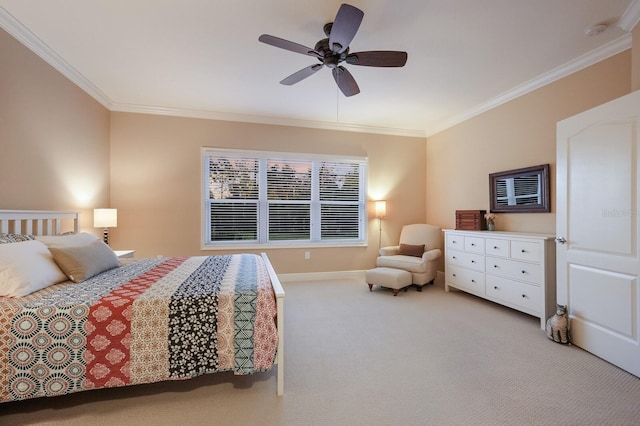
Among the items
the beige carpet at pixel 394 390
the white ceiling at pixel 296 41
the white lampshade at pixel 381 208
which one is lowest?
the beige carpet at pixel 394 390

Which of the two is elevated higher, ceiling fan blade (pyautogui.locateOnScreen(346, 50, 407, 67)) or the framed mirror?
ceiling fan blade (pyautogui.locateOnScreen(346, 50, 407, 67))

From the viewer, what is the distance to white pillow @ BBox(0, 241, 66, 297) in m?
1.73

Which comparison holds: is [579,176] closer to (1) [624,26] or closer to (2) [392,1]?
(1) [624,26]

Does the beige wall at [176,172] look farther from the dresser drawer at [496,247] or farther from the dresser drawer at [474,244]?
the dresser drawer at [496,247]

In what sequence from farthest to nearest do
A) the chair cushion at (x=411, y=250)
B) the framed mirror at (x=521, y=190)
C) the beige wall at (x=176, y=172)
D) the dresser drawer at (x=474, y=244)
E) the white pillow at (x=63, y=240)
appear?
1. the chair cushion at (x=411, y=250)
2. the beige wall at (x=176, y=172)
3. the dresser drawer at (x=474, y=244)
4. the framed mirror at (x=521, y=190)
5. the white pillow at (x=63, y=240)

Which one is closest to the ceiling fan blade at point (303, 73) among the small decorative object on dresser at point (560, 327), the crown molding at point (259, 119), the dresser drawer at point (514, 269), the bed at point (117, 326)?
the bed at point (117, 326)

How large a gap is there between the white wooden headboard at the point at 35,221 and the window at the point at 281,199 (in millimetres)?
1688

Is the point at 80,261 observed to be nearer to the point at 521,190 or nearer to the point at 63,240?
the point at 63,240

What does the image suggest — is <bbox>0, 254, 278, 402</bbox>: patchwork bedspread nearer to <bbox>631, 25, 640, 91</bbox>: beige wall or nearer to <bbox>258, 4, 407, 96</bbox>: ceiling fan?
<bbox>258, 4, 407, 96</bbox>: ceiling fan

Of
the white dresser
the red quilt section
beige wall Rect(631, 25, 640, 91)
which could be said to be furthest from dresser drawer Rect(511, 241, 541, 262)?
the red quilt section

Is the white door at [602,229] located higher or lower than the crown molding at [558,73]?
lower

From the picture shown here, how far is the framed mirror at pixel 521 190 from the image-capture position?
325cm

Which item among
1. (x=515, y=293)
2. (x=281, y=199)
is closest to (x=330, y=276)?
(x=281, y=199)

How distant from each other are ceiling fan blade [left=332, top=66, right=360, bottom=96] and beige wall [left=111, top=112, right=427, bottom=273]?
2.04m
